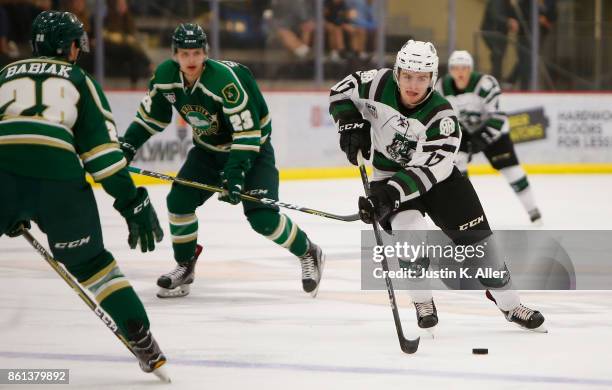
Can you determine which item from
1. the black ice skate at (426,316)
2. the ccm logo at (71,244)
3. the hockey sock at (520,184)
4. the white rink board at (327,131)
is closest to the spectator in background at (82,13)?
the white rink board at (327,131)

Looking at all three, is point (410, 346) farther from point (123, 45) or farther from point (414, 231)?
point (123, 45)

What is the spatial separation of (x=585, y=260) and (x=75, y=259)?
11.5 ft

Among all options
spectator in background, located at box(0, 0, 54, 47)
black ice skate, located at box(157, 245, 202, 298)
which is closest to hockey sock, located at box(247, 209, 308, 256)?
black ice skate, located at box(157, 245, 202, 298)

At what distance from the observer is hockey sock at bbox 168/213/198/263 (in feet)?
16.6

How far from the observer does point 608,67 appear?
1202 cm

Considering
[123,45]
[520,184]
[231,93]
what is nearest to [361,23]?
[123,45]

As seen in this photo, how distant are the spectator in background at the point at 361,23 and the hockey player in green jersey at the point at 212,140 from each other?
250 inches

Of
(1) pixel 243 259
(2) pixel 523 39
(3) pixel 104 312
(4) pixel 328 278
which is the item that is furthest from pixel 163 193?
(3) pixel 104 312

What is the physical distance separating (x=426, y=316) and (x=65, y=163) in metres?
1.50

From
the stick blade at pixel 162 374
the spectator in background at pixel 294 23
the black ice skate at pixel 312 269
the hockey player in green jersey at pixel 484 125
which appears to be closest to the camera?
the stick blade at pixel 162 374

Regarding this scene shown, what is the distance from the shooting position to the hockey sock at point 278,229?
4.93 meters

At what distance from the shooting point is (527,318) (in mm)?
4152

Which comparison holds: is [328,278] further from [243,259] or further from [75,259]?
[75,259]

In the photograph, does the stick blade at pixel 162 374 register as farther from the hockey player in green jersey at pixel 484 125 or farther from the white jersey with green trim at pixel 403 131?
the hockey player in green jersey at pixel 484 125
